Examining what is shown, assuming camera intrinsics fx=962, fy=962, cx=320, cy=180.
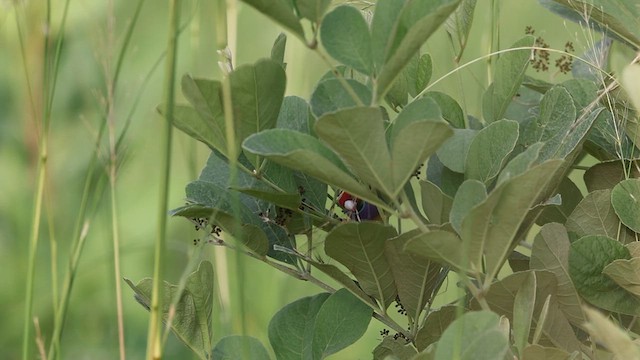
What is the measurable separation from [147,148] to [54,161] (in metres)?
0.15

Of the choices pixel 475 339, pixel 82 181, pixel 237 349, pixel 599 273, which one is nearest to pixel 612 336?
pixel 475 339

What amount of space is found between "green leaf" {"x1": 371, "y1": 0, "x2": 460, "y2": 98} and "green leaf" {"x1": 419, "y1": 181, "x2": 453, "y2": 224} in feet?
0.37

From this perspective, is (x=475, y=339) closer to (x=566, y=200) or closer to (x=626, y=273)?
(x=626, y=273)

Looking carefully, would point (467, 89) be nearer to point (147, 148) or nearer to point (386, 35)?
point (147, 148)

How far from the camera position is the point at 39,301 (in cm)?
129

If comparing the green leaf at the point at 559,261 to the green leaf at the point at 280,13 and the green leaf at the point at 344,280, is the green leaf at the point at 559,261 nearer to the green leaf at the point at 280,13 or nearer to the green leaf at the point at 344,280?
the green leaf at the point at 344,280

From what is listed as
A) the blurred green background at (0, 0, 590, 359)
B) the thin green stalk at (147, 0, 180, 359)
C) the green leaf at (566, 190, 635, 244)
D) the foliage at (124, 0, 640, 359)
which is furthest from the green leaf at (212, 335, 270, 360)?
the blurred green background at (0, 0, 590, 359)

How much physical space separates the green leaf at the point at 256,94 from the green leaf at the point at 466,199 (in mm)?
113

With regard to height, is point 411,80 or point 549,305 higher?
point 411,80

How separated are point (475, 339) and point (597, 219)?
0.67 ft


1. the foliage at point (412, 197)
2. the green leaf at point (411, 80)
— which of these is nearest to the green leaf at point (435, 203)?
the foliage at point (412, 197)

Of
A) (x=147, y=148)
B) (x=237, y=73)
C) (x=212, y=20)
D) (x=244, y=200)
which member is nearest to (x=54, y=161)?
(x=147, y=148)

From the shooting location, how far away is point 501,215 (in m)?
0.49

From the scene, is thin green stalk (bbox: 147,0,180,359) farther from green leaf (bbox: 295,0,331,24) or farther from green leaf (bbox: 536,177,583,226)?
green leaf (bbox: 536,177,583,226)
